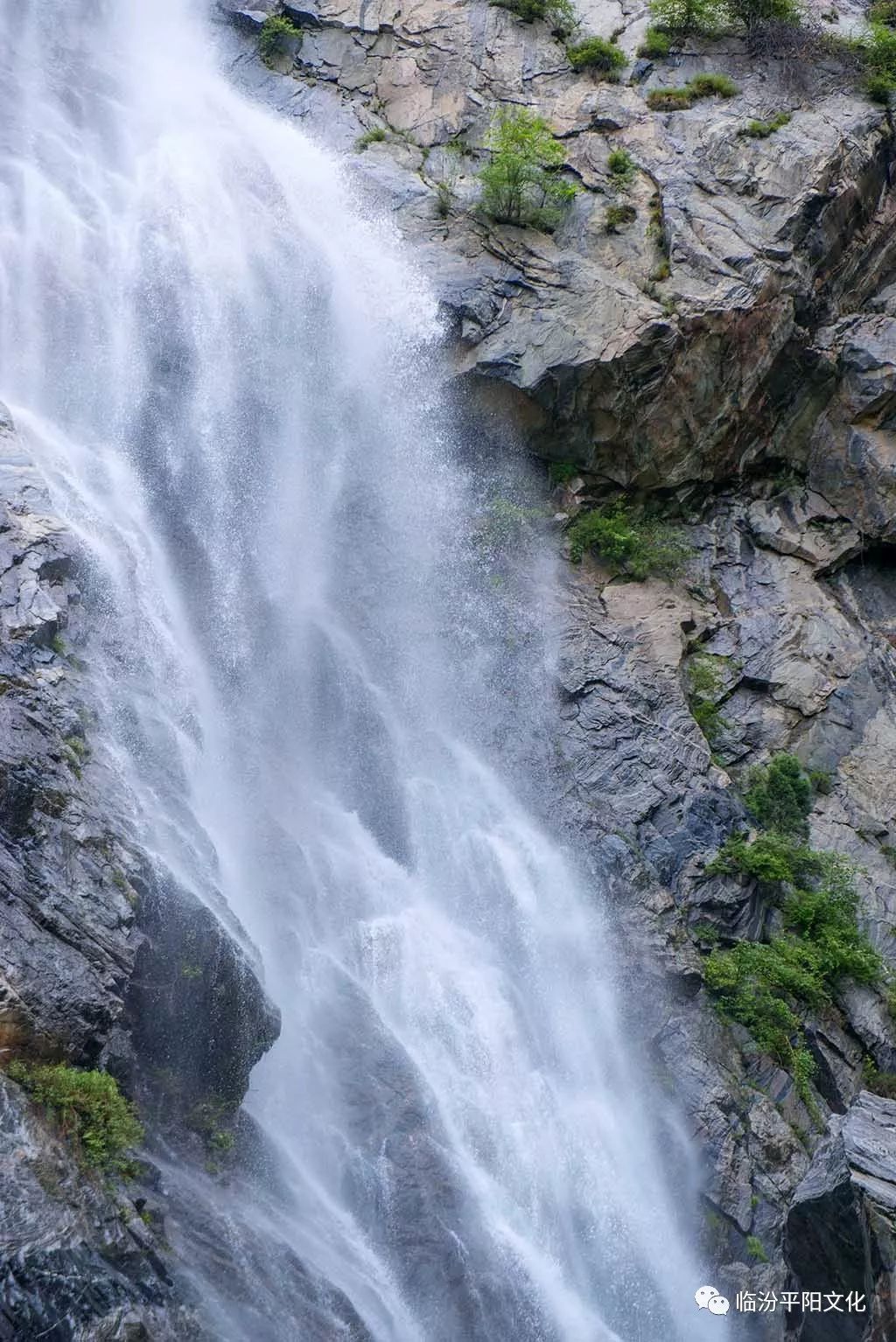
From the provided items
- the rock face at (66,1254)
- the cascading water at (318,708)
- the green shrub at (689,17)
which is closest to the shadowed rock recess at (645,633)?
the rock face at (66,1254)

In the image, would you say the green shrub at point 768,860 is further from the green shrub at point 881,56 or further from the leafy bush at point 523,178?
the green shrub at point 881,56

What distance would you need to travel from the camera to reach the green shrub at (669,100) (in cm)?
2038

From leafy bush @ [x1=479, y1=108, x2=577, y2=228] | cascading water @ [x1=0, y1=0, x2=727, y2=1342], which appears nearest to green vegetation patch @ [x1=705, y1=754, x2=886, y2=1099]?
cascading water @ [x1=0, y1=0, x2=727, y2=1342]

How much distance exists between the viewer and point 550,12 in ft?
72.3

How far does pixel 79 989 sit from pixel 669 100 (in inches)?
766

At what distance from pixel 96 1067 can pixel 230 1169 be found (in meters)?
1.83

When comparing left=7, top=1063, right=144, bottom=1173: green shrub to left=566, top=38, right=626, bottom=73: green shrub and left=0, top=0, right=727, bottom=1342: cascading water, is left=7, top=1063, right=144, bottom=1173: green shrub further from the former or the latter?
left=566, top=38, right=626, bottom=73: green shrub

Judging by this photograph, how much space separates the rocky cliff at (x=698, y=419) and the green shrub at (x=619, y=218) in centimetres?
8

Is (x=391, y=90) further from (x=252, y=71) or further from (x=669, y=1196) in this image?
(x=669, y=1196)

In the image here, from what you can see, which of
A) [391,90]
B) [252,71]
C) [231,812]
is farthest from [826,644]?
[252,71]

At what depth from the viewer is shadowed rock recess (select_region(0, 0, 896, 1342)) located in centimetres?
848

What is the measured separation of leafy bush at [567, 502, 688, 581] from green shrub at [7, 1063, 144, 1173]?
11.5m

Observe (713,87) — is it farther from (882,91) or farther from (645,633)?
(645,633)

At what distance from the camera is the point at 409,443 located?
17594 mm
